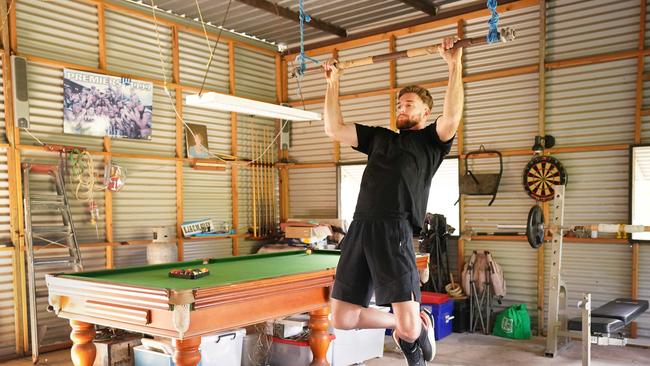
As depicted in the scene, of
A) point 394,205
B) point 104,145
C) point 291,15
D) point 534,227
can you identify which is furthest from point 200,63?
point 394,205

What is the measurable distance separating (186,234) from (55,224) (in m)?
1.91

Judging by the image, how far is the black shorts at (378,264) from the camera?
3.16m

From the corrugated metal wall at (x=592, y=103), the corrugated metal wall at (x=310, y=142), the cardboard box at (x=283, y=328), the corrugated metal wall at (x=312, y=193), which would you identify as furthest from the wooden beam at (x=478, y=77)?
the cardboard box at (x=283, y=328)

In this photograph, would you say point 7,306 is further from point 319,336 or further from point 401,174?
point 401,174

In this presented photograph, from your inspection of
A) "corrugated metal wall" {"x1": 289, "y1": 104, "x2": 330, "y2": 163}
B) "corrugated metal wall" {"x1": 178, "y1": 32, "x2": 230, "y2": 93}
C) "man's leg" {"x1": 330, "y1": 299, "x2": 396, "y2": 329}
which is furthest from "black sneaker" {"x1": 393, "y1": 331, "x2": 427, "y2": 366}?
"corrugated metal wall" {"x1": 178, "y1": 32, "x2": 230, "y2": 93}

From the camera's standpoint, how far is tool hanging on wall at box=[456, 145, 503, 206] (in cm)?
738

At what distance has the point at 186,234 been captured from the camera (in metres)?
8.01

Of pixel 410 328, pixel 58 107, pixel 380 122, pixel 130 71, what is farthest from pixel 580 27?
pixel 58 107

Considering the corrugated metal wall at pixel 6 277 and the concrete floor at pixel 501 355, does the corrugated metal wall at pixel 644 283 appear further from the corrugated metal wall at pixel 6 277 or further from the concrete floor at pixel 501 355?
the corrugated metal wall at pixel 6 277

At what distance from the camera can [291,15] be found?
25.9 ft

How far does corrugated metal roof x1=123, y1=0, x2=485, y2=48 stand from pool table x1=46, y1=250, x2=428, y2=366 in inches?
174

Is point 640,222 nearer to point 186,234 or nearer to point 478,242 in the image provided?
point 478,242

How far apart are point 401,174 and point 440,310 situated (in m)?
4.07

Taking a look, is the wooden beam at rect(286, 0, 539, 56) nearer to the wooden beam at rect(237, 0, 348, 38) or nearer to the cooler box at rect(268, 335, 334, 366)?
the wooden beam at rect(237, 0, 348, 38)
